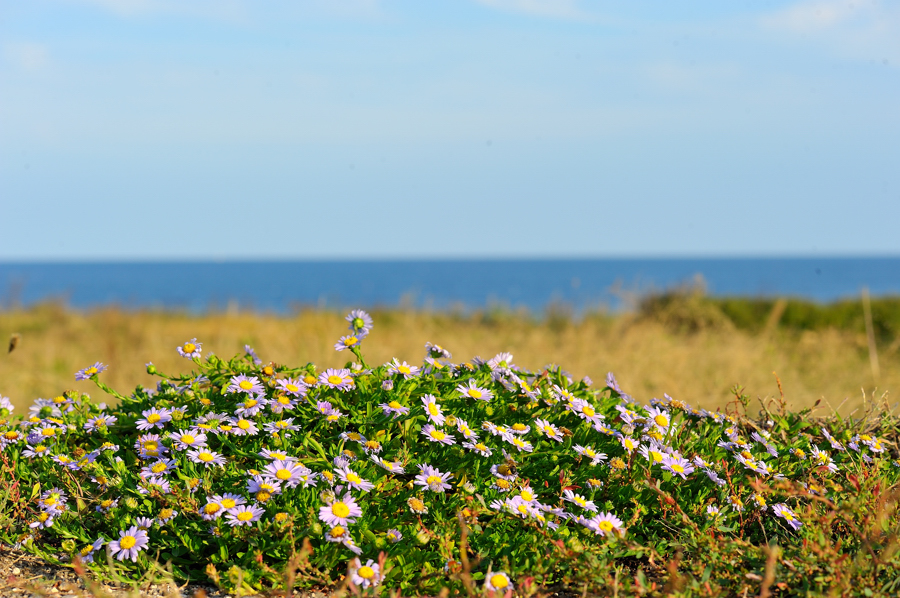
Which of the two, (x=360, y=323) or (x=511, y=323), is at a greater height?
(x=360, y=323)

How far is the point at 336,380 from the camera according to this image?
257 centimetres

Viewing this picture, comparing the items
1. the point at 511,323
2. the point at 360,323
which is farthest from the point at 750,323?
the point at 360,323

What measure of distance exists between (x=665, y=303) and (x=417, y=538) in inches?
408

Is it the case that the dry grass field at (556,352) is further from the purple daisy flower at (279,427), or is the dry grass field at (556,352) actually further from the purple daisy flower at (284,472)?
the purple daisy flower at (284,472)

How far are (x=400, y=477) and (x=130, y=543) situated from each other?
0.85 metres

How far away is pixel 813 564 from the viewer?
80.9 inches

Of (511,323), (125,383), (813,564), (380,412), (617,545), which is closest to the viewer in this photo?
(813,564)

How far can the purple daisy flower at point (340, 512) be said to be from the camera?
204 centimetres

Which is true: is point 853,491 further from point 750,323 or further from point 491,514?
point 750,323

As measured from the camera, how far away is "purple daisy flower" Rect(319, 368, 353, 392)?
2.56m

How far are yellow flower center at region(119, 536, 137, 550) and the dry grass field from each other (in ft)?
12.5

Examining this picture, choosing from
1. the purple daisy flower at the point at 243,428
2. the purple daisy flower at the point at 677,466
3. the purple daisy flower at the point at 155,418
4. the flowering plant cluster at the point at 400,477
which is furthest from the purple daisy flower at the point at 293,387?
the purple daisy flower at the point at 677,466

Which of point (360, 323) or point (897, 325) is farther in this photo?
point (897, 325)

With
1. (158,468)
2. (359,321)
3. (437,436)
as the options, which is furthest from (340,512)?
(359,321)
